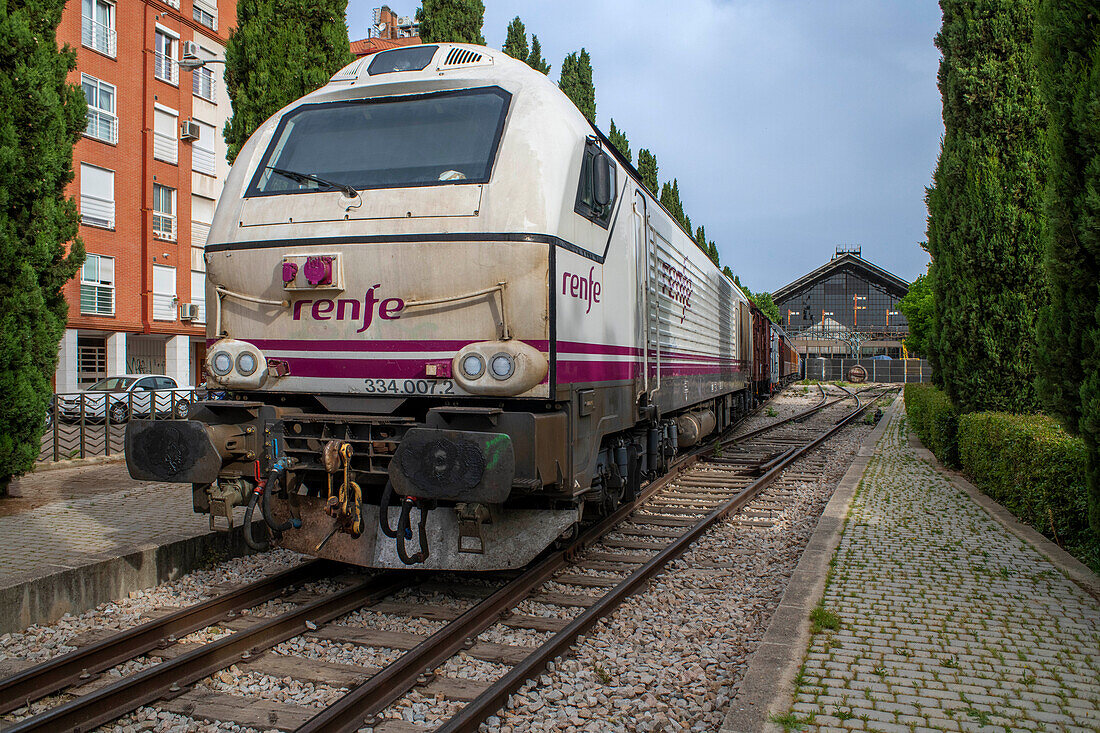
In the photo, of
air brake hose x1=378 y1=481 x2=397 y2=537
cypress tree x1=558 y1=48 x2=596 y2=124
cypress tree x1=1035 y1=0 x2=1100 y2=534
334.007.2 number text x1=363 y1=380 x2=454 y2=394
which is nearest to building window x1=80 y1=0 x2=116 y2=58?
cypress tree x1=558 y1=48 x2=596 y2=124

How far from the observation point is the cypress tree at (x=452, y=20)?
19.8 meters

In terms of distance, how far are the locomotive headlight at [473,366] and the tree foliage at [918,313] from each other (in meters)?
25.7

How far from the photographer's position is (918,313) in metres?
32.0

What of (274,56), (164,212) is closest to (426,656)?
(274,56)

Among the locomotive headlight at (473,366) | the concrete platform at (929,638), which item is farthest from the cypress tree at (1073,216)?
the locomotive headlight at (473,366)

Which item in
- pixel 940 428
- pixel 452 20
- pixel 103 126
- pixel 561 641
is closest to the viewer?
pixel 561 641

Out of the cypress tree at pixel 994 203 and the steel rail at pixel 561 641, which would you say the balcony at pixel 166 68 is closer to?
the cypress tree at pixel 994 203

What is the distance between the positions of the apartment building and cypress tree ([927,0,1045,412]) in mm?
22572

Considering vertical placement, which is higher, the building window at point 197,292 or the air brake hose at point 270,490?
the building window at point 197,292

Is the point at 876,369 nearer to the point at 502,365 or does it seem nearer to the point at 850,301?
the point at 850,301

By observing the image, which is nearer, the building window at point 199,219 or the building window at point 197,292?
the building window at point 197,292

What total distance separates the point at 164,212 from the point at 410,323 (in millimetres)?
26306

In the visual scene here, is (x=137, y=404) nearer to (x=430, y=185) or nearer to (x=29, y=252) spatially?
(x=29, y=252)

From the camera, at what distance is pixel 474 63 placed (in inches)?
222
